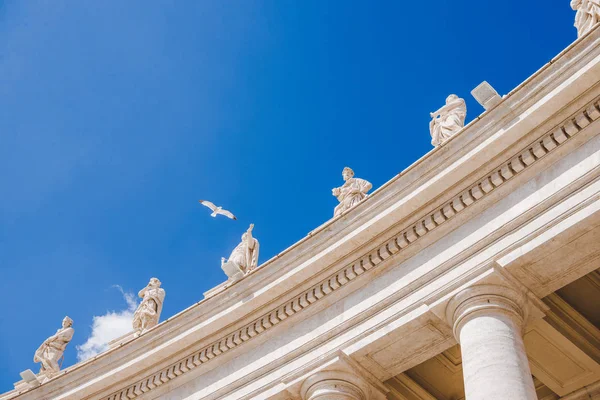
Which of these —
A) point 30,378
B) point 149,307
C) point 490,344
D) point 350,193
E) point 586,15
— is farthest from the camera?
point 149,307

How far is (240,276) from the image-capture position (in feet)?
110

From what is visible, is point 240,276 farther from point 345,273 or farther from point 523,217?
point 523,217

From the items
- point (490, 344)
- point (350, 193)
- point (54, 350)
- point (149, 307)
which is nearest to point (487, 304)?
point (490, 344)

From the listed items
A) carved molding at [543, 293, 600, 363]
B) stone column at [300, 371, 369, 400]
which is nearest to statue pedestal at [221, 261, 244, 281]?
stone column at [300, 371, 369, 400]

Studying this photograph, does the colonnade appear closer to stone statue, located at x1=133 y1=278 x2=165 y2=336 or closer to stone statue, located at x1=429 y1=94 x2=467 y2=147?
stone statue, located at x1=429 y1=94 x2=467 y2=147

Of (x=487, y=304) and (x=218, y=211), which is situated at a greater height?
(x=218, y=211)

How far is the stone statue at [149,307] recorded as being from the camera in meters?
38.4

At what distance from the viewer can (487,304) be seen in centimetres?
2556

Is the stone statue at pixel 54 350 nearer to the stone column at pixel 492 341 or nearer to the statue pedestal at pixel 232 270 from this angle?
the statue pedestal at pixel 232 270

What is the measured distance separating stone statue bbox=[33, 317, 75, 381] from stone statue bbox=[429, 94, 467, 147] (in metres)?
19.5

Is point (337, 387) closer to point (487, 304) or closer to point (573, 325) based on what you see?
point (487, 304)

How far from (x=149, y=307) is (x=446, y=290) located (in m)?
16.4

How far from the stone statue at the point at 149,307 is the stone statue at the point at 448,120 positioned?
14.5 metres

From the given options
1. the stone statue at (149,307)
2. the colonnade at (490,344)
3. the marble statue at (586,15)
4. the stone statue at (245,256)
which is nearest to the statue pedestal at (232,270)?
the stone statue at (245,256)
